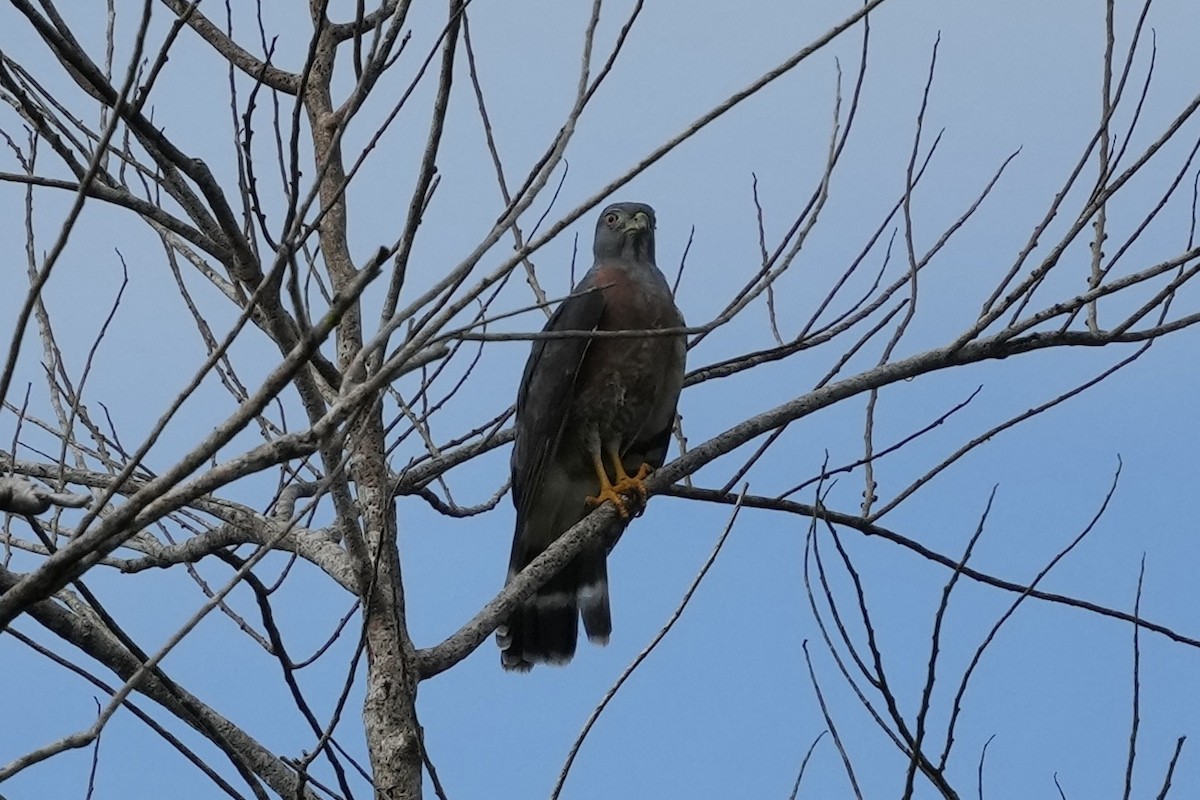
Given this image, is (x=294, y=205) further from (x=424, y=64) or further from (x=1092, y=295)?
(x=1092, y=295)

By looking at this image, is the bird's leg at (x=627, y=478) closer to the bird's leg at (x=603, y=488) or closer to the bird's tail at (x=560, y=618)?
the bird's leg at (x=603, y=488)

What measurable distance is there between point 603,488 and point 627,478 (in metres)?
0.10

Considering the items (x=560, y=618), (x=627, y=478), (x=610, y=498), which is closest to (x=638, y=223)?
(x=627, y=478)

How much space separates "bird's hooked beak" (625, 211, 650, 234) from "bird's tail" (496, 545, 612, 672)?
1.22 m

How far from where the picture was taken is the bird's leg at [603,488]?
13.6ft

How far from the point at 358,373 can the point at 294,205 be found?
9.6 inches

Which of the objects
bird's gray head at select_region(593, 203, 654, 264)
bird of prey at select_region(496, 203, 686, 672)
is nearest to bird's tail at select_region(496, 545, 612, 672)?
bird of prey at select_region(496, 203, 686, 672)

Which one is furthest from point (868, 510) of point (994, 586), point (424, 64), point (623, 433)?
point (424, 64)

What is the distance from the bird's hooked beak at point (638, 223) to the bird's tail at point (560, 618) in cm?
122

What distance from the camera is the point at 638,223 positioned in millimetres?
4977

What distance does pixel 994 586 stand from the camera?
3.51 m

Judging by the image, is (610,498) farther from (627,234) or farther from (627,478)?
(627,234)

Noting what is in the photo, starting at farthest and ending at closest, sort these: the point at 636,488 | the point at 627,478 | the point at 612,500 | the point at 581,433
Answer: the point at 581,433
the point at 627,478
the point at 636,488
the point at 612,500

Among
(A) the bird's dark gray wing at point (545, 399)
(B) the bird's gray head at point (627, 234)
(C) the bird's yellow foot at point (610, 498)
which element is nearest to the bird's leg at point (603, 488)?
(C) the bird's yellow foot at point (610, 498)
